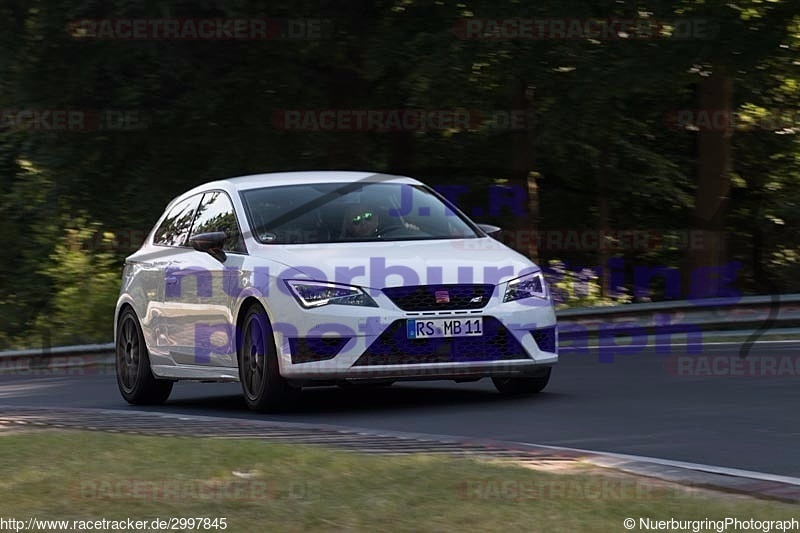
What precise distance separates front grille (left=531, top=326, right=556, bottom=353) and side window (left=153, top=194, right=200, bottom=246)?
3.12 meters

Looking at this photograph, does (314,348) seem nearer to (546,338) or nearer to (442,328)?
(442,328)

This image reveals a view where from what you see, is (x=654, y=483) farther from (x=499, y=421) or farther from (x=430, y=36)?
(x=430, y=36)

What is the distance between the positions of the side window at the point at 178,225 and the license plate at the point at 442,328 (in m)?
2.79

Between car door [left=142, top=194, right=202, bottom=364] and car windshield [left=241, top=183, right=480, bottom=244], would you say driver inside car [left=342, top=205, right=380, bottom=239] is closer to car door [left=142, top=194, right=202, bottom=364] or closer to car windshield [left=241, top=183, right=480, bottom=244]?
car windshield [left=241, top=183, right=480, bottom=244]

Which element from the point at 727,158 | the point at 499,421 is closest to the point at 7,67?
the point at 727,158

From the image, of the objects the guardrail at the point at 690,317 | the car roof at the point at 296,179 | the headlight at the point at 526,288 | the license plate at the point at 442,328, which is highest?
the car roof at the point at 296,179

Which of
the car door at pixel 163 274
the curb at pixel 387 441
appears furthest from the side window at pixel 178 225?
the curb at pixel 387 441

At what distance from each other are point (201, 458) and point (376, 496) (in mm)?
1478

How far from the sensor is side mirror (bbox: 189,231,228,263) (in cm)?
1220

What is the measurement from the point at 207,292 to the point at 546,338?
2.48m

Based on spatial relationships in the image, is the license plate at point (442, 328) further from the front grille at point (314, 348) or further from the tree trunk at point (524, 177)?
the tree trunk at point (524, 177)

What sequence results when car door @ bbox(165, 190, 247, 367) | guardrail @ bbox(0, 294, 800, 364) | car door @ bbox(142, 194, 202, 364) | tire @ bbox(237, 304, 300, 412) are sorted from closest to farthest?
tire @ bbox(237, 304, 300, 412) → car door @ bbox(165, 190, 247, 367) → car door @ bbox(142, 194, 202, 364) → guardrail @ bbox(0, 294, 800, 364)

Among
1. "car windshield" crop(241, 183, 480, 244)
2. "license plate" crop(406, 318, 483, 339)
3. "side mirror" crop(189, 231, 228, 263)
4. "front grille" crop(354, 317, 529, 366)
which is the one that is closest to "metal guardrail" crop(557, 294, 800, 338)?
"car windshield" crop(241, 183, 480, 244)

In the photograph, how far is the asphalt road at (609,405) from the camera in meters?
9.21
